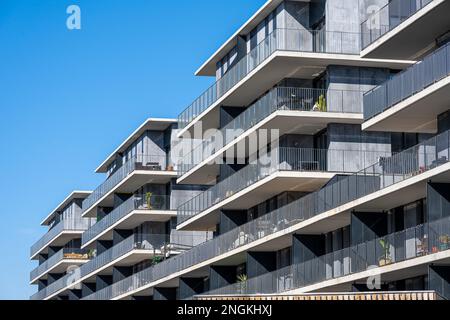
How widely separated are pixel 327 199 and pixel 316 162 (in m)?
5.14

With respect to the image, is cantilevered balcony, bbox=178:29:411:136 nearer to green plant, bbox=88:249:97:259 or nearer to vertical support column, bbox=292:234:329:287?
vertical support column, bbox=292:234:329:287

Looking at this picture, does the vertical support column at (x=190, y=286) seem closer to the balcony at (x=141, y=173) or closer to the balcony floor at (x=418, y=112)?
the balcony at (x=141, y=173)

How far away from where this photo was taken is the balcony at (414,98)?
41062 mm

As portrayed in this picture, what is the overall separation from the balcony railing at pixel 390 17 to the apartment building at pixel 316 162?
8 cm

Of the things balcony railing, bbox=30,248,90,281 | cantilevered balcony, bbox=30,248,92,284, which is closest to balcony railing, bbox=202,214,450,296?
cantilevered balcony, bbox=30,248,92,284

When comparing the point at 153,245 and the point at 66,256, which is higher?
the point at 66,256

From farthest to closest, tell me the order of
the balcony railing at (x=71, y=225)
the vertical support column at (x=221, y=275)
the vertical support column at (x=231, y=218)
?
1. the balcony railing at (x=71, y=225)
2. the vertical support column at (x=221, y=275)
3. the vertical support column at (x=231, y=218)

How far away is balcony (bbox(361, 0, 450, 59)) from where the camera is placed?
4162 centimetres

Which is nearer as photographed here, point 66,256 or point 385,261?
point 385,261

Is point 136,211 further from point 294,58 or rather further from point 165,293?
point 294,58

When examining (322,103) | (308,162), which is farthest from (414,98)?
(308,162)

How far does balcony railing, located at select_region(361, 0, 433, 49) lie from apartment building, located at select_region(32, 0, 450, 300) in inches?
3.3

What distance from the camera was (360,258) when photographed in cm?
4850

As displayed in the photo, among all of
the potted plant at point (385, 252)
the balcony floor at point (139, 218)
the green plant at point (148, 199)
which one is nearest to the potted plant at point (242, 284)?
the potted plant at point (385, 252)
